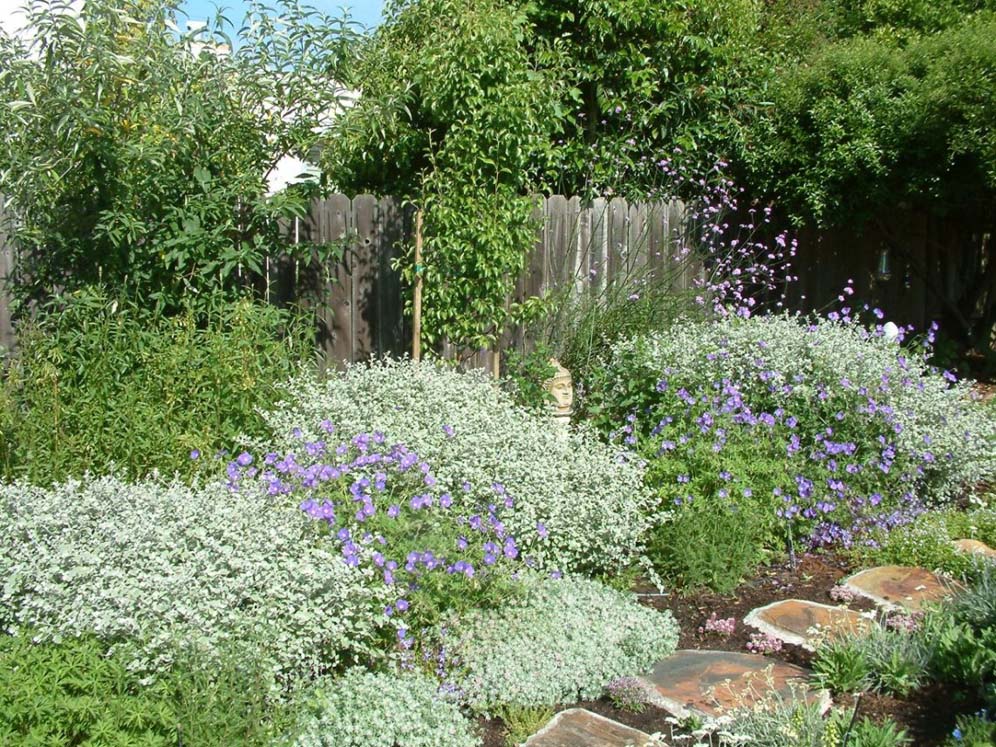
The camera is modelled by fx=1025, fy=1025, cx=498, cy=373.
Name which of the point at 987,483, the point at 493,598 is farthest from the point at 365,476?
the point at 987,483

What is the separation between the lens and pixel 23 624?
3.48m

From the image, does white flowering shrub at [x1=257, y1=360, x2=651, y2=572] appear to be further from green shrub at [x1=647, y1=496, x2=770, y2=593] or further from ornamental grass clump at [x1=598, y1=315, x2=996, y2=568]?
ornamental grass clump at [x1=598, y1=315, x2=996, y2=568]

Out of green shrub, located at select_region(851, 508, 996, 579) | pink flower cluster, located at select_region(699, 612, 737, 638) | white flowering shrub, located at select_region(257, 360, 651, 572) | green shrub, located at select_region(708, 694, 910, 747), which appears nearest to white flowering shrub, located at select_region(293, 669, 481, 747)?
green shrub, located at select_region(708, 694, 910, 747)

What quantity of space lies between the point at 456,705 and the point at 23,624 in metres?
1.51

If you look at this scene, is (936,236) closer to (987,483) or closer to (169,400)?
(987,483)

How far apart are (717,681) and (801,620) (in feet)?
2.54

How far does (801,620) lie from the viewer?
4.53 m

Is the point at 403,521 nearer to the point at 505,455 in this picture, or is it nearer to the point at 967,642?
the point at 505,455

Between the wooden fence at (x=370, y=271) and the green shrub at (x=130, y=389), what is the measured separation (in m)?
1.11

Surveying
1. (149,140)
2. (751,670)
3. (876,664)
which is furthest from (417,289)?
(876,664)

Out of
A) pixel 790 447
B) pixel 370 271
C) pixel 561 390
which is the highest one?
pixel 370 271

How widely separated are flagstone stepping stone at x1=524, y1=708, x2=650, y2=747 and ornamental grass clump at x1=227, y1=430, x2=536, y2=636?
610 millimetres

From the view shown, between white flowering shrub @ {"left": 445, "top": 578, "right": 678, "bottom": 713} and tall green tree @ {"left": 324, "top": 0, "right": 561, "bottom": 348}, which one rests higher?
tall green tree @ {"left": 324, "top": 0, "right": 561, "bottom": 348}

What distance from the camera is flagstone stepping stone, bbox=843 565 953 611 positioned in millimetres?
4602
